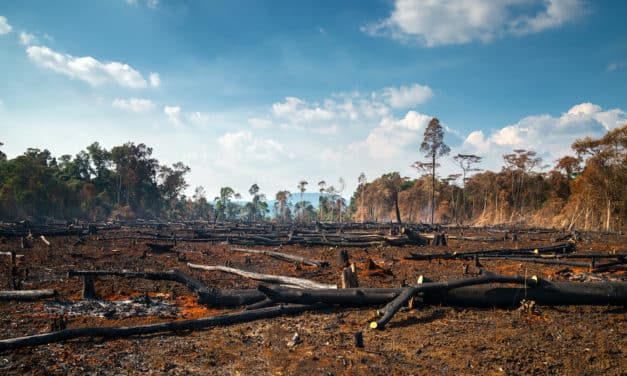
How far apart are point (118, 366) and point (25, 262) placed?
13095 millimetres

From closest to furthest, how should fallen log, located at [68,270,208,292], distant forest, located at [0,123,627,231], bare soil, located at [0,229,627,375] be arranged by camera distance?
bare soil, located at [0,229,627,375]
fallen log, located at [68,270,208,292]
distant forest, located at [0,123,627,231]

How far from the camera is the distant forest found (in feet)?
127

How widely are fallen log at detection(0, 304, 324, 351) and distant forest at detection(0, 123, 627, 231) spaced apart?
24377 millimetres

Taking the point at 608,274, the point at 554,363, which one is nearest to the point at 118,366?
the point at 554,363

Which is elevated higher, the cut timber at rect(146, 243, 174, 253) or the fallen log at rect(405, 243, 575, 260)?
the fallen log at rect(405, 243, 575, 260)

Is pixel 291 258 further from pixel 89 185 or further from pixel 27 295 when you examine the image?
pixel 89 185

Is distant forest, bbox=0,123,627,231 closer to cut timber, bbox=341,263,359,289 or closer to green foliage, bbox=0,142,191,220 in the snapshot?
green foliage, bbox=0,142,191,220

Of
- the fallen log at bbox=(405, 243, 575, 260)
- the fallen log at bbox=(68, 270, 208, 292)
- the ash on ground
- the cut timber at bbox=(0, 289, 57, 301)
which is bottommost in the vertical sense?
the ash on ground

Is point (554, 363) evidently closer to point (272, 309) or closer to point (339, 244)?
point (272, 309)

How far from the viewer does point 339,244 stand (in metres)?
22.5

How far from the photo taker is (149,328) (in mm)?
6523

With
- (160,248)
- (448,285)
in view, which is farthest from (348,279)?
(160,248)

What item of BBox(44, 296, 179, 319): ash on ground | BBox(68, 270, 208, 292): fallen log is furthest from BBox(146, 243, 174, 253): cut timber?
BBox(44, 296, 179, 319): ash on ground

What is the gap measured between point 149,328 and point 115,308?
98.1 inches
